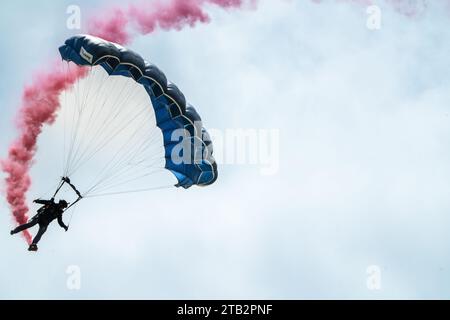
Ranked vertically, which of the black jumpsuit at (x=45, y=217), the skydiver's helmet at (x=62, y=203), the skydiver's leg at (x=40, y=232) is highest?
the skydiver's helmet at (x=62, y=203)

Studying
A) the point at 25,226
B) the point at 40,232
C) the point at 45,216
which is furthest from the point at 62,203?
the point at 25,226

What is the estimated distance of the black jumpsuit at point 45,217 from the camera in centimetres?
2033

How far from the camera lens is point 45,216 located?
67.2 feet

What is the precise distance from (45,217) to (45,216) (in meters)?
0.03

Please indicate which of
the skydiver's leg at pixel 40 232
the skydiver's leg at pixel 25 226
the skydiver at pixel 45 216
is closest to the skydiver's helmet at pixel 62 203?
the skydiver at pixel 45 216

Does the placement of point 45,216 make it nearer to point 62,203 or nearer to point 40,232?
point 40,232

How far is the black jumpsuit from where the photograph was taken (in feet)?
66.7

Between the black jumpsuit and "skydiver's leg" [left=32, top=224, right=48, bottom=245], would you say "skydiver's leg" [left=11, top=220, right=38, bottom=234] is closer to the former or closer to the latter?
the black jumpsuit

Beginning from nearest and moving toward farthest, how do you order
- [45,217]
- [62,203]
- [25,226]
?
[25,226] < [45,217] < [62,203]

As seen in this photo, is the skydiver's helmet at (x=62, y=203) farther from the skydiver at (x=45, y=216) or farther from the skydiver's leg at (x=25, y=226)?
the skydiver's leg at (x=25, y=226)
